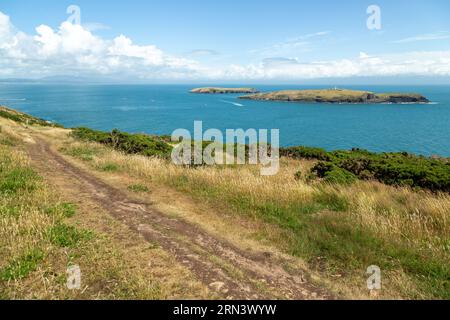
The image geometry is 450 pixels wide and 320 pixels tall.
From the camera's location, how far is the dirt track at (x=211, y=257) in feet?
15.6

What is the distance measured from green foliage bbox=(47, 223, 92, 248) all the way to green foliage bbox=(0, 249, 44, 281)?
490mm

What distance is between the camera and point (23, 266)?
496 cm

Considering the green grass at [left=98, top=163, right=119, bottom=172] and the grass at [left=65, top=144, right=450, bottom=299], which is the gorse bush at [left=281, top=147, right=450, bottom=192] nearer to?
the grass at [left=65, top=144, right=450, bottom=299]

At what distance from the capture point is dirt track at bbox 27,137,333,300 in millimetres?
4766

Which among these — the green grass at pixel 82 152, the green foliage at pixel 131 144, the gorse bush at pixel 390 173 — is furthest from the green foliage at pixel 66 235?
the green foliage at pixel 131 144

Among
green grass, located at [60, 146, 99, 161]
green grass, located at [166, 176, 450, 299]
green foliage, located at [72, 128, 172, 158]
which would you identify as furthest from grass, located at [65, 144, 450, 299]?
green foliage, located at [72, 128, 172, 158]

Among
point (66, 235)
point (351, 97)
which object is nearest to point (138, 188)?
point (66, 235)

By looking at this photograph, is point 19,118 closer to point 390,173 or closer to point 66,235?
point 66,235

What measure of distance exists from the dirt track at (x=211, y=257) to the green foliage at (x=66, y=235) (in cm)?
112

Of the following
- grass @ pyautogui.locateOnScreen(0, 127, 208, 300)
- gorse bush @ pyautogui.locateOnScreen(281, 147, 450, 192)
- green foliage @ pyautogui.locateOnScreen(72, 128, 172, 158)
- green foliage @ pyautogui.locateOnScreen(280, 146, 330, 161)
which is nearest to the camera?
grass @ pyautogui.locateOnScreen(0, 127, 208, 300)

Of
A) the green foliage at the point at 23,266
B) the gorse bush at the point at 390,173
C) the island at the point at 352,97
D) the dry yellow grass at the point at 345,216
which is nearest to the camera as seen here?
the green foliage at the point at 23,266

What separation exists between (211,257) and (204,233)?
128 cm

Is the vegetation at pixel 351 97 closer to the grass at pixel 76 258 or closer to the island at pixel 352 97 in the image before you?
the island at pixel 352 97
